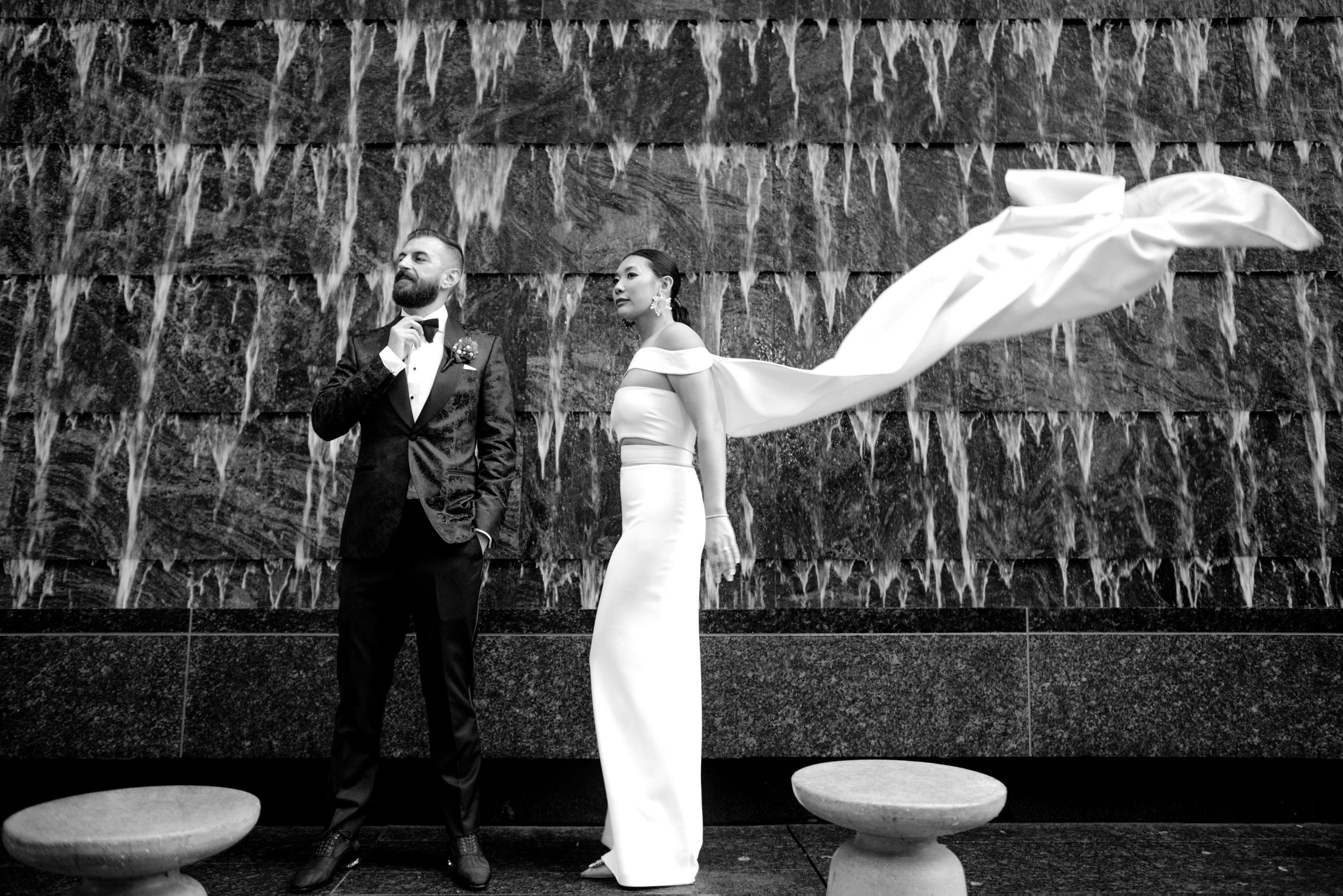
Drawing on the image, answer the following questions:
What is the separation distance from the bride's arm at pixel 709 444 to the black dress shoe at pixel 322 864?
187 cm

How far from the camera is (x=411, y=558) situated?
4059mm

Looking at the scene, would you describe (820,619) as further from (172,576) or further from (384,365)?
(172,576)

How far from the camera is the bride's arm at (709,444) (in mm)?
3951

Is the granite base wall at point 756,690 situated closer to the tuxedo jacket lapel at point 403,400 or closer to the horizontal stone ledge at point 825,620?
the horizontal stone ledge at point 825,620

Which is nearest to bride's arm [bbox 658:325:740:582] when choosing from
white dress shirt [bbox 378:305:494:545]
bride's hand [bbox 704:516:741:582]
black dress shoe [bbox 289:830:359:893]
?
bride's hand [bbox 704:516:741:582]

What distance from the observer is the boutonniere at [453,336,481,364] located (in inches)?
165

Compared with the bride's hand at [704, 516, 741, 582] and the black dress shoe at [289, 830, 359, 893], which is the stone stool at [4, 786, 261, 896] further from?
the bride's hand at [704, 516, 741, 582]

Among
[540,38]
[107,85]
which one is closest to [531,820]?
[540,38]

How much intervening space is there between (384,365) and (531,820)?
2.55 m

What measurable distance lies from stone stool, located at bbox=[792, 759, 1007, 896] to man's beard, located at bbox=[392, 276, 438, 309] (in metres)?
2.47

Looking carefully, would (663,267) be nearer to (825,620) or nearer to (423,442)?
(423,442)

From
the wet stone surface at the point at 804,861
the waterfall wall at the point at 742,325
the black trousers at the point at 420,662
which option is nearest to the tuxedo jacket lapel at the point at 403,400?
the black trousers at the point at 420,662

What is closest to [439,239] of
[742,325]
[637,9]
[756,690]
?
[742,325]

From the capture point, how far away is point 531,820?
5.07m
